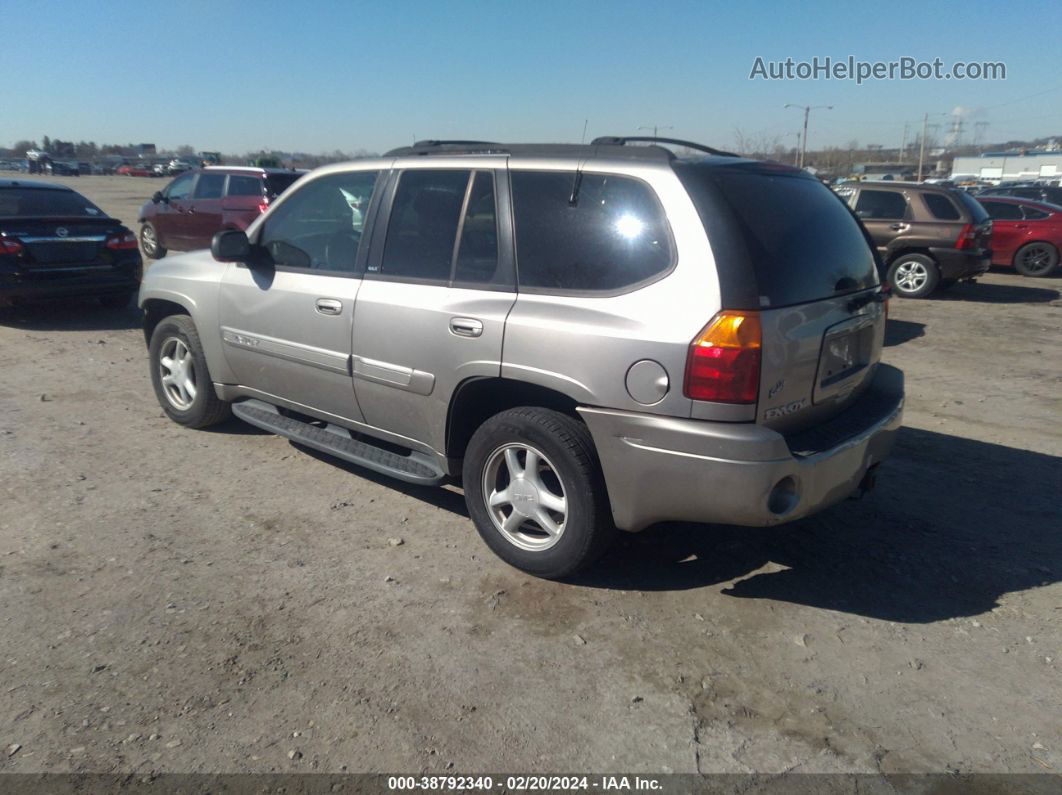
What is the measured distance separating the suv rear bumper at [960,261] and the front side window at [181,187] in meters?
12.0

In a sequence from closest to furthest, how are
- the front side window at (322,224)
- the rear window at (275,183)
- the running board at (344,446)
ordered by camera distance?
the running board at (344,446) < the front side window at (322,224) < the rear window at (275,183)

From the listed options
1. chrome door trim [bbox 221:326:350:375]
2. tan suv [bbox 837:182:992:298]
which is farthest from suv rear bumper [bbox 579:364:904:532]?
tan suv [bbox 837:182:992:298]

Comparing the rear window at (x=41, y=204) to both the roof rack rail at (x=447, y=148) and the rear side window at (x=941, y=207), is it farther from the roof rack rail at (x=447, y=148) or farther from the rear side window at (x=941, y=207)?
the rear side window at (x=941, y=207)

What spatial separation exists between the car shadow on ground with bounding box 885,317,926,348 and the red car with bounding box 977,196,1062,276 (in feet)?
19.6

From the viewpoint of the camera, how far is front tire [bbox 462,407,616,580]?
3.58 m

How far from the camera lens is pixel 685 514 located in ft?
11.2

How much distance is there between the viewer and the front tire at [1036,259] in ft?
50.2

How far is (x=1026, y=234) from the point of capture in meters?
15.4

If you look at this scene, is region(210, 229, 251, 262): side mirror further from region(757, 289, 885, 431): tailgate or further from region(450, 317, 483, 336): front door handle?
region(757, 289, 885, 431): tailgate

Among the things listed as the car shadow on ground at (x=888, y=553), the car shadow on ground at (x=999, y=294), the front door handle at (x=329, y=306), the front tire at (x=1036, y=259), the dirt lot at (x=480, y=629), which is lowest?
the car shadow on ground at (x=999, y=294)

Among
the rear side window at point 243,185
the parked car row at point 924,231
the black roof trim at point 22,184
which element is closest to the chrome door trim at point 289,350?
the black roof trim at point 22,184

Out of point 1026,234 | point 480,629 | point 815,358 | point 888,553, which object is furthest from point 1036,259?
point 480,629

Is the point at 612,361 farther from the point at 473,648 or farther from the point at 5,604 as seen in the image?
the point at 5,604

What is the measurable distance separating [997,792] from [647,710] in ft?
3.65
